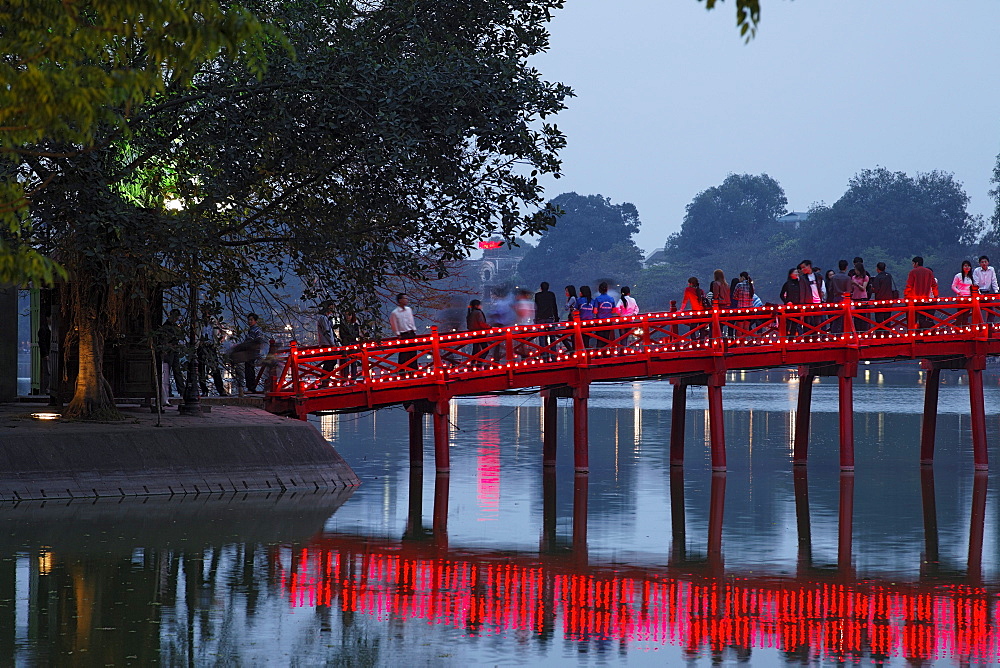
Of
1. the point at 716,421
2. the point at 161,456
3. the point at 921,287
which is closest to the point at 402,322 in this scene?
the point at 161,456

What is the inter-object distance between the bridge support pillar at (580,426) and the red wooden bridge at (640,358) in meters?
0.03

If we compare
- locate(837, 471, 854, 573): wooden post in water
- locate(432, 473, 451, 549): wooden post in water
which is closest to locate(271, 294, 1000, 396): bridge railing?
locate(432, 473, 451, 549): wooden post in water

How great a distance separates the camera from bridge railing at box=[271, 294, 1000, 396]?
2847cm

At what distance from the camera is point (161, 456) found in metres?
25.1

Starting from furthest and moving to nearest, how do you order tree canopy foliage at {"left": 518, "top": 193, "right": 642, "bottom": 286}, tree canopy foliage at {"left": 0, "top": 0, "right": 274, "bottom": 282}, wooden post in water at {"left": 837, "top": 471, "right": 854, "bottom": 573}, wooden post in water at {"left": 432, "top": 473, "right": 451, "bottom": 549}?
tree canopy foliage at {"left": 518, "top": 193, "right": 642, "bottom": 286}
wooden post in water at {"left": 432, "top": 473, "right": 451, "bottom": 549}
wooden post in water at {"left": 837, "top": 471, "right": 854, "bottom": 573}
tree canopy foliage at {"left": 0, "top": 0, "right": 274, "bottom": 282}

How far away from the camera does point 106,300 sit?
26.2 meters

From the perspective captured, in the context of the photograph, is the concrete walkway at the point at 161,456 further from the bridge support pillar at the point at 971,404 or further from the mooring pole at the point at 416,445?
the bridge support pillar at the point at 971,404

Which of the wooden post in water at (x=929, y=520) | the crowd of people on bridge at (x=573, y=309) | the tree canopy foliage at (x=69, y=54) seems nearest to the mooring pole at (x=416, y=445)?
the crowd of people on bridge at (x=573, y=309)

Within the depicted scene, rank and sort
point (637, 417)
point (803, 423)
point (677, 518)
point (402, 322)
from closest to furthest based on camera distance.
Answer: point (677, 518), point (402, 322), point (803, 423), point (637, 417)

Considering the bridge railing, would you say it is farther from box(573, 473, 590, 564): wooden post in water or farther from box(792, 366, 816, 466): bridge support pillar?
box(573, 473, 590, 564): wooden post in water

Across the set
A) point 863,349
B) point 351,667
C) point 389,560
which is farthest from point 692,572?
point 863,349

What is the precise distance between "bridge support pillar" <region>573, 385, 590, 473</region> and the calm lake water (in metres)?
0.60

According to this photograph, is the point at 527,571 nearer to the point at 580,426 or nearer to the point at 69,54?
the point at 69,54

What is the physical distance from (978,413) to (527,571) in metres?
16.7
